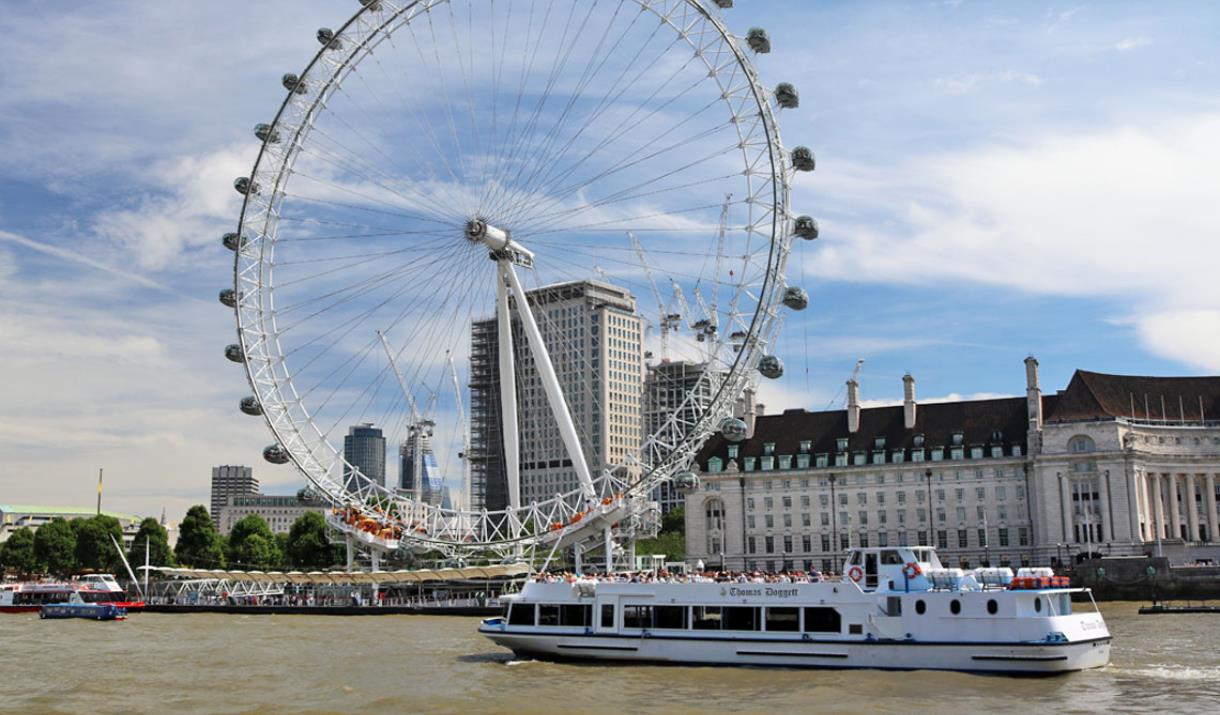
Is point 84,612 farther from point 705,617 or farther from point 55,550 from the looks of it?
point 705,617

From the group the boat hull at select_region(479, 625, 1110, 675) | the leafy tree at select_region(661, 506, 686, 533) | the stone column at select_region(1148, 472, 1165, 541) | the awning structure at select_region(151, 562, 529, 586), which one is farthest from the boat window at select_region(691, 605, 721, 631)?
the leafy tree at select_region(661, 506, 686, 533)

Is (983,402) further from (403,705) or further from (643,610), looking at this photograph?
(403,705)

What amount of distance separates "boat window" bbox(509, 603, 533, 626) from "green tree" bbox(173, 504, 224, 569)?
326 ft

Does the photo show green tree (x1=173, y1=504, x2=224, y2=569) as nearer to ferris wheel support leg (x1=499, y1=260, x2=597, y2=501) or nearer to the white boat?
ferris wheel support leg (x1=499, y1=260, x2=597, y2=501)

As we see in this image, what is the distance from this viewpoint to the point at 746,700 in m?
38.9

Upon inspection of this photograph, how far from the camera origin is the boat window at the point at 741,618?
47.3m

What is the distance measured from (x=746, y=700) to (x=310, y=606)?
6854 cm

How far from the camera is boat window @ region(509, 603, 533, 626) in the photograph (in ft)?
169

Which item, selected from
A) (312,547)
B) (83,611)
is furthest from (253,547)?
(83,611)

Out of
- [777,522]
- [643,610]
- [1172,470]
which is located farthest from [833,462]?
[643,610]

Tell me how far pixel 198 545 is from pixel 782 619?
10984 centimetres

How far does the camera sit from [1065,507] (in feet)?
381

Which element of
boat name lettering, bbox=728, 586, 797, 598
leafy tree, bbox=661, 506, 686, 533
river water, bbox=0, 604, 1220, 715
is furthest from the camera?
leafy tree, bbox=661, 506, 686, 533

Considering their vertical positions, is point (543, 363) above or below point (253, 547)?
above
